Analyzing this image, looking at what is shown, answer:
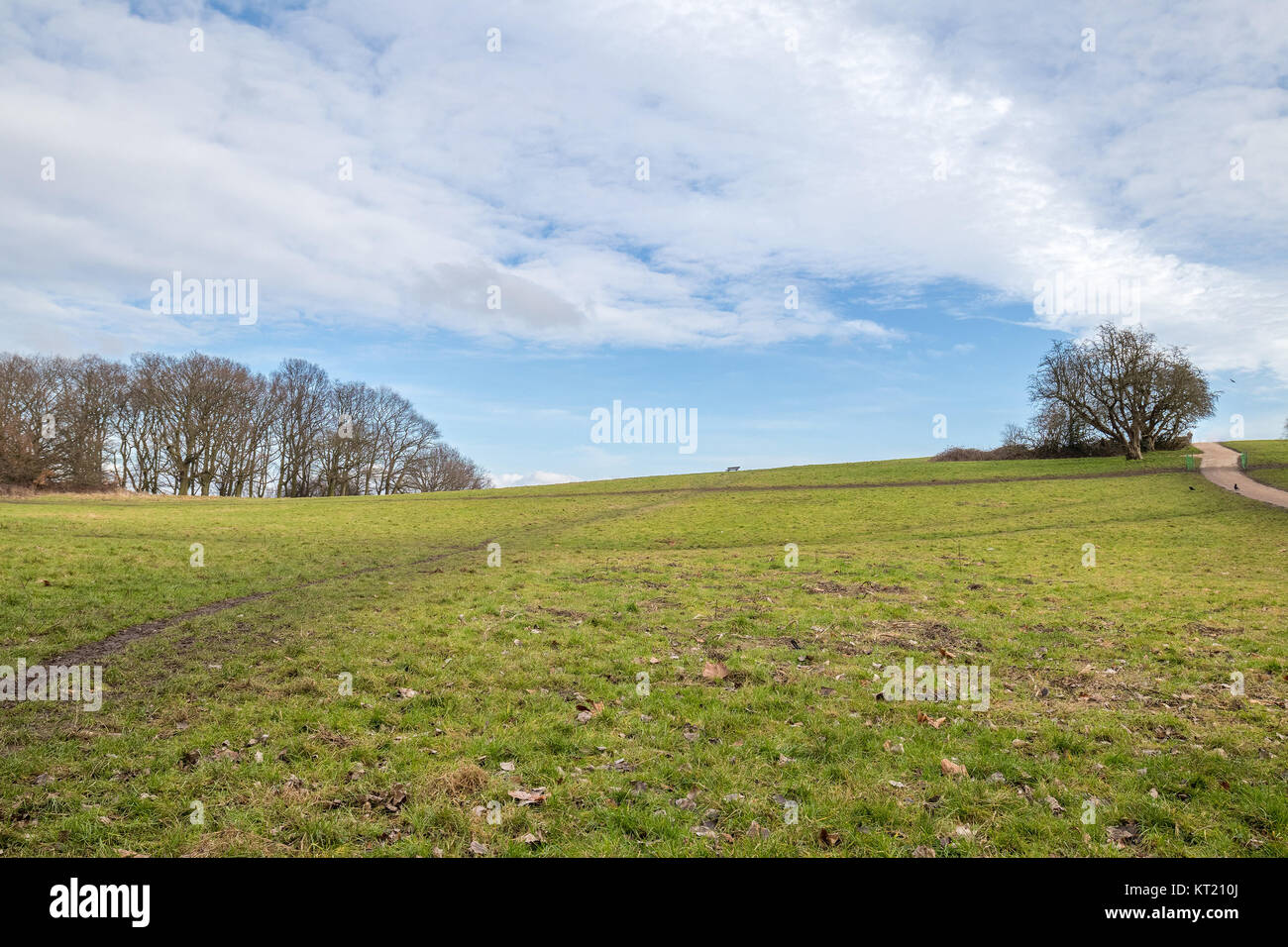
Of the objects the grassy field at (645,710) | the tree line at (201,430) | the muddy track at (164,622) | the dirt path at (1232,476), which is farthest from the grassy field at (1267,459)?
the tree line at (201,430)

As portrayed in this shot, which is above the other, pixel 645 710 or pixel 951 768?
pixel 645 710

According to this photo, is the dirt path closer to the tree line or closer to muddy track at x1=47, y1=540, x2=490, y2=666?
muddy track at x1=47, y1=540, x2=490, y2=666

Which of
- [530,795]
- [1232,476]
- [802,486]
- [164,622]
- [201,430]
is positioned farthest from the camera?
[201,430]

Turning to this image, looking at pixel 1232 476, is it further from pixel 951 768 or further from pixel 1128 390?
pixel 951 768

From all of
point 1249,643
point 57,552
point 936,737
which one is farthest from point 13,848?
point 57,552

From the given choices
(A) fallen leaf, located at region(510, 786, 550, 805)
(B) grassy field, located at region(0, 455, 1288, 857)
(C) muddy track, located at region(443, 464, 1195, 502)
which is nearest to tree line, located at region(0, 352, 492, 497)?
(C) muddy track, located at region(443, 464, 1195, 502)

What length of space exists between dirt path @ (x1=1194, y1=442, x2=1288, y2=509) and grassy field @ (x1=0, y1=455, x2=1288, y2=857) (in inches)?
790

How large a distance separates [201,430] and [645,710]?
240 feet

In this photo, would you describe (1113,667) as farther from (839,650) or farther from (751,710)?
(751,710)

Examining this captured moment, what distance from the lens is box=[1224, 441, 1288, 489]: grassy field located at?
4006 cm

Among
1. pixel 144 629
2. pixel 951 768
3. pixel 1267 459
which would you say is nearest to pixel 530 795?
pixel 951 768

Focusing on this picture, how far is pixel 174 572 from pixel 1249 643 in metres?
23.0

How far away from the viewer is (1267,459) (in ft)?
161

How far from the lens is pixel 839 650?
1091 centimetres
